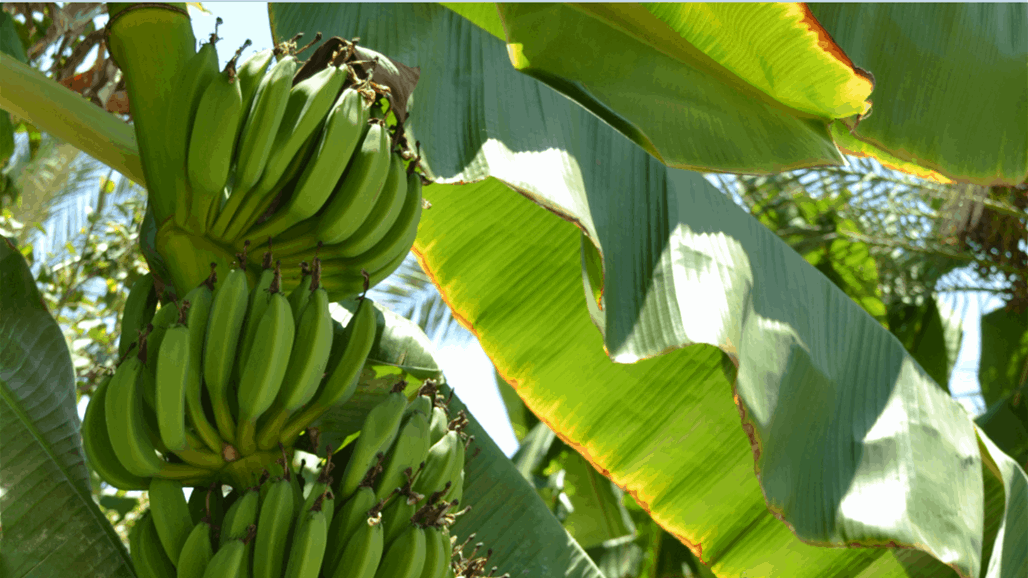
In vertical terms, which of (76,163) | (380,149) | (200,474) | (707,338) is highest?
(76,163)

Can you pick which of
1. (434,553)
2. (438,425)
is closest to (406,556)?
(434,553)

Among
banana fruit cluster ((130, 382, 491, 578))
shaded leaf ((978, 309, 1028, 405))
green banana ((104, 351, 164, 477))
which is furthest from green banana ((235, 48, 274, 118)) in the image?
shaded leaf ((978, 309, 1028, 405))

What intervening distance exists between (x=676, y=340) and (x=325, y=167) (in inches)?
20.9

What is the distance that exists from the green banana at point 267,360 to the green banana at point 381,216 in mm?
165

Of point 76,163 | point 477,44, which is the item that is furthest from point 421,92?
point 76,163

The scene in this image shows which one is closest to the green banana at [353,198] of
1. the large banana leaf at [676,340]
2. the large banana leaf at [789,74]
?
the large banana leaf at [676,340]

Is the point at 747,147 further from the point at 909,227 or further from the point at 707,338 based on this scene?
the point at 909,227

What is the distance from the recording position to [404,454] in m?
1.11

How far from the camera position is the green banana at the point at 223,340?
1.03 m

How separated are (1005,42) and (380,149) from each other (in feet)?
4.92

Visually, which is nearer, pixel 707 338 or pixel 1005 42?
pixel 707 338

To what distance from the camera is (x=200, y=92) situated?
3.58ft

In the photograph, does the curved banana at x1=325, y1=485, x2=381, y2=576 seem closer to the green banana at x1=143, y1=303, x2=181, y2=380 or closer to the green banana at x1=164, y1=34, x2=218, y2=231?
the green banana at x1=143, y1=303, x2=181, y2=380

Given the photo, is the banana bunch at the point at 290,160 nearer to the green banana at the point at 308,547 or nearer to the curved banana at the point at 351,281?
the curved banana at the point at 351,281
